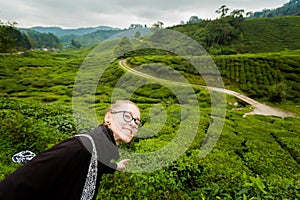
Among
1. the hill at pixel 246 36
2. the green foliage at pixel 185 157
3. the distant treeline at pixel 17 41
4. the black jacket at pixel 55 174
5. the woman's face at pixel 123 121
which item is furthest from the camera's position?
the hill at pixel 246 36

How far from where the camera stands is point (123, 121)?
2.05 metres

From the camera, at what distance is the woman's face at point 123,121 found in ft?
6.70

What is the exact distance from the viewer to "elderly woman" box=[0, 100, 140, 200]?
1539 millimetres

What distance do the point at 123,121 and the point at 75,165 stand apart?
0.56 meters

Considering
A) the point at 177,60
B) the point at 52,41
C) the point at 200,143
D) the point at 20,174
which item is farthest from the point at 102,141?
the point at 52,41

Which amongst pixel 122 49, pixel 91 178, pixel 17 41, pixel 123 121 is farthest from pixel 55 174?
pixel 17 41

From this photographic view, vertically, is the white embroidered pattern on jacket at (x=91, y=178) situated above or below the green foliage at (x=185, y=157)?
above

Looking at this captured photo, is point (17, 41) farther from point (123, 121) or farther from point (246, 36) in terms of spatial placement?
point (123, 121)

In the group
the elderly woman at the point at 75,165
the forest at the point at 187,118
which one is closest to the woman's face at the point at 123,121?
the elderly woman at the point at 75,165

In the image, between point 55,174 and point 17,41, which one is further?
point 17,41

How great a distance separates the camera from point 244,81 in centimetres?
3400

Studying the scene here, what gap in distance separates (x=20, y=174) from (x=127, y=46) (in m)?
48.8

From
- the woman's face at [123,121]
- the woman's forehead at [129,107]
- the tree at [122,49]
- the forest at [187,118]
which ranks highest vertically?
the woman's forehead at [129,107]

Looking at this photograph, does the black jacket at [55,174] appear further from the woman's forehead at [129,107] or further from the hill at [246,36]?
the hill at [246,36]
